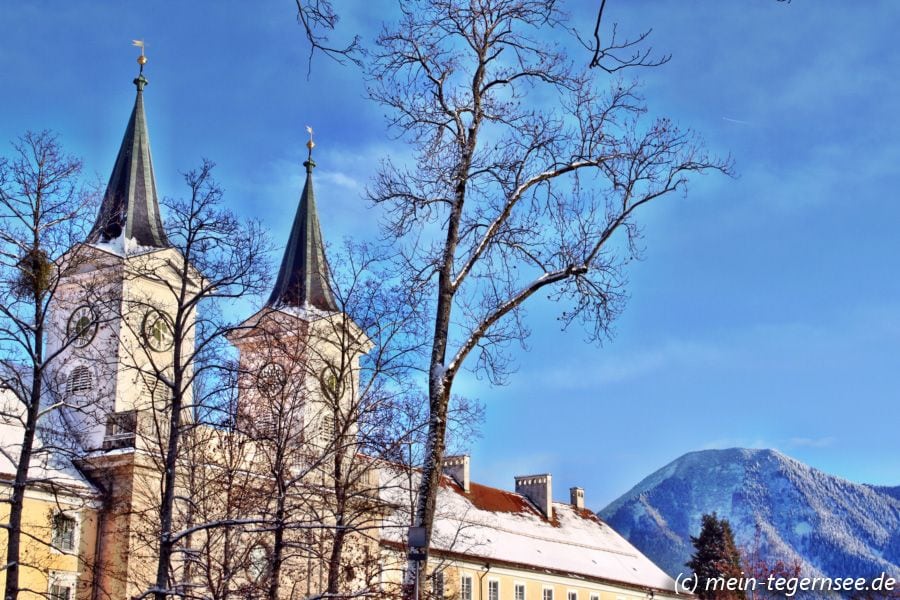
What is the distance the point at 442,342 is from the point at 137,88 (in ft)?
127

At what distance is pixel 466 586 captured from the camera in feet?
189

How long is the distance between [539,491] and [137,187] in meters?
35.0

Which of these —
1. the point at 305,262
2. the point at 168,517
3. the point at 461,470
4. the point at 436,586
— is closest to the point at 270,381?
the point at 168,517

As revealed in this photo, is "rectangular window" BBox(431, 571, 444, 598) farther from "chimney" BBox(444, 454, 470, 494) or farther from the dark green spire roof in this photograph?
"chimney" BBox(444, 454, 470, 494)

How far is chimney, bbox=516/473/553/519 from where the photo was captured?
A: 7381 centimetres

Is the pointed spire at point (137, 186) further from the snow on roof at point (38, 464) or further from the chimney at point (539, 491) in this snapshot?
the chimney at point (539, 491)

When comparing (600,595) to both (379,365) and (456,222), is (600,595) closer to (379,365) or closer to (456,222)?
(379,365)

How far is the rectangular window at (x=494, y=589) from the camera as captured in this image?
193ft

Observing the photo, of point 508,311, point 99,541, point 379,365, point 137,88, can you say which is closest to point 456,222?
point 508,311

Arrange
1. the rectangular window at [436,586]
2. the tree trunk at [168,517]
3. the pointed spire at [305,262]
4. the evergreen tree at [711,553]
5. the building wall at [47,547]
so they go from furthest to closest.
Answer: the evergreen tree at [711,553] < the pointed spire at [305,262] < the building wall at [47,547] < the rectangular window at [436,586] < the tree trunk at [168,517]

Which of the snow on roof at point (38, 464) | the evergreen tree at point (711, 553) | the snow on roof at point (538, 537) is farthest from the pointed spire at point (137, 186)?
the evergreen tree at point (711, 553)

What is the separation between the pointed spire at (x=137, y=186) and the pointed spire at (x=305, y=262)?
20.5 ft

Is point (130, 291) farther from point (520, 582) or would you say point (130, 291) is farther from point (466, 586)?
point (520, 582)

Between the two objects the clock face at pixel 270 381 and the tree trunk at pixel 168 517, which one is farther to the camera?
the clock face at pixel 270 381
